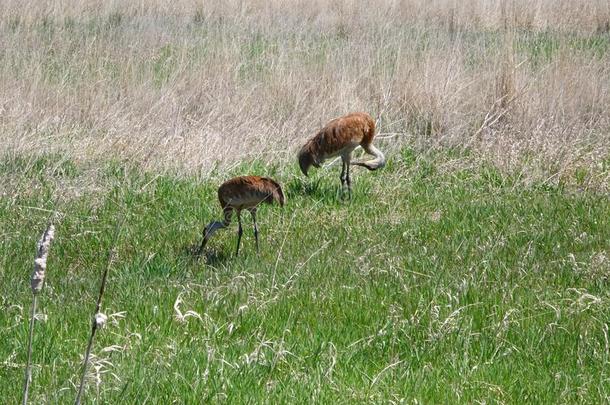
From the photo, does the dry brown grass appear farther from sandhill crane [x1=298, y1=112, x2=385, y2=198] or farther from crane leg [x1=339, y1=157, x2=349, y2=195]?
sandhill crane [x1=298, y1=112, x2=385, y2=198]

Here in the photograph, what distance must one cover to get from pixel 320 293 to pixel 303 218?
1840 mm

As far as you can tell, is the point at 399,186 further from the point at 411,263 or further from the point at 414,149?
the point at 411,263

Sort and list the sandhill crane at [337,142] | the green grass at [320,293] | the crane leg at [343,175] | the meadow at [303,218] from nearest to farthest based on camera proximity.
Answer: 1. the green grass at [320,293]
2. the meadow at [303,218]
3. the sandhill crane at [337,142]
4. the crane leg at [343,175]

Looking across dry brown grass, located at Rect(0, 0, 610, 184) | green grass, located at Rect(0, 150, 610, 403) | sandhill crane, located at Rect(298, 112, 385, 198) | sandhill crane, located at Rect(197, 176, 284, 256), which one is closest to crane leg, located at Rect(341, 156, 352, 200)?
sandhill crane, located at Rect(298, 112, 385, 198)

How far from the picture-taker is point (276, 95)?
9820mm

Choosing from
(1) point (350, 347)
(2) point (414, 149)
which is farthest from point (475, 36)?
(1) point (350, 347)

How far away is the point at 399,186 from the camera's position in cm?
784

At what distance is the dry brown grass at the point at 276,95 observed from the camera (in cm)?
845

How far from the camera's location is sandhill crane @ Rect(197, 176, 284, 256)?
19.1 ft

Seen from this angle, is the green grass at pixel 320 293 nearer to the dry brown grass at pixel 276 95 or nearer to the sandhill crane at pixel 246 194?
the sandhill crane at pixel 246 194

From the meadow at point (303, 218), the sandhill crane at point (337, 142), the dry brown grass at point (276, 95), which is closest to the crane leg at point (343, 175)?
the sandhill crane at point (337, 142)

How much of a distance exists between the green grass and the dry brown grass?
2.00 ft

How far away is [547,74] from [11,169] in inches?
218

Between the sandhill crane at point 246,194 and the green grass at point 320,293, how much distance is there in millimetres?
196
